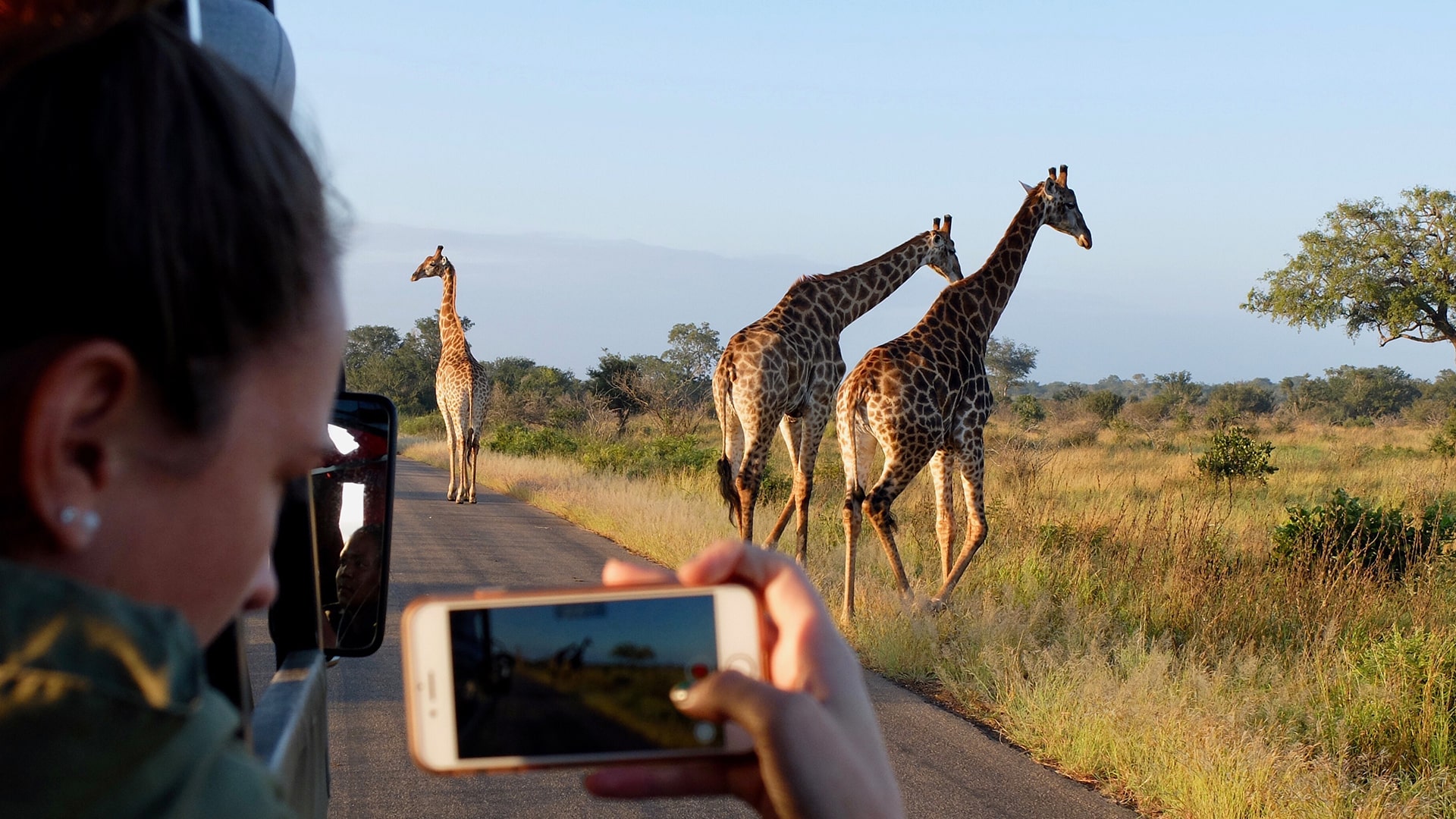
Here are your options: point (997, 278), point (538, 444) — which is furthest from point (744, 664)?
point (538, 444)

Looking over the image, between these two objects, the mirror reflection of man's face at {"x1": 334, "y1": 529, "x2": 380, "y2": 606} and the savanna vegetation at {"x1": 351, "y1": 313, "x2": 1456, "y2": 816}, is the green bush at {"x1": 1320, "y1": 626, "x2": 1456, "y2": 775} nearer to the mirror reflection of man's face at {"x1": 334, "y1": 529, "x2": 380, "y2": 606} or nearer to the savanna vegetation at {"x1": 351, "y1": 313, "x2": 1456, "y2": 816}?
the savanna vegetation at {"x1": 351, "y1": 313, "x2": 1456, "y2": 816}

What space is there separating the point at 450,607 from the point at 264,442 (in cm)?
41

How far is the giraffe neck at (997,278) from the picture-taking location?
7613mm

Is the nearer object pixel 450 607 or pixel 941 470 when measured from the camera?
pixel 450 607

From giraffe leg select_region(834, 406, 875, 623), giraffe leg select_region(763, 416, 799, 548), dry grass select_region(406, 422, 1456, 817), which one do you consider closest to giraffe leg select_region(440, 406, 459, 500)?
dry grass select_region(406, 422, 1456, 817)

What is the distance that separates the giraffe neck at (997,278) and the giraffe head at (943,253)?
0.75 metres

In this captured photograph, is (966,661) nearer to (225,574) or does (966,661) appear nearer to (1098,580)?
(1098,580)

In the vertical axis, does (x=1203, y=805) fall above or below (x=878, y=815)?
below

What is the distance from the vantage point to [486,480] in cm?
1645

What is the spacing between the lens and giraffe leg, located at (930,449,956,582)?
707cm

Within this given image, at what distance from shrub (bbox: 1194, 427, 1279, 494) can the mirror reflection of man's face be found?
503 inches

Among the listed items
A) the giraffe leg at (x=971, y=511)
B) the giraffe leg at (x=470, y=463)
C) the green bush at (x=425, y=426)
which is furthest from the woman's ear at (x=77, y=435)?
the green bush at (x=425, y=426)

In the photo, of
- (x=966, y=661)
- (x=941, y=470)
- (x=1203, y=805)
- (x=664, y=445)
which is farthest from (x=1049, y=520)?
(x=664, y=445)

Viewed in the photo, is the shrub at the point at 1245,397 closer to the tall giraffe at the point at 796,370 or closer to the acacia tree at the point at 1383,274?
the acacia tree at the point at 1383,274
